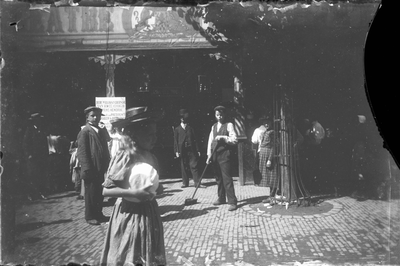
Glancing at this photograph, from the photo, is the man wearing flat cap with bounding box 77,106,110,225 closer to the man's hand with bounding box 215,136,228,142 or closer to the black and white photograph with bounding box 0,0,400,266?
the black and white photograph with bounding box 0,0,400,266

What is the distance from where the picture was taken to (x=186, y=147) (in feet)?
11.5

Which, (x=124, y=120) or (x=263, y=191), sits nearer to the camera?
(x=124, y=120)

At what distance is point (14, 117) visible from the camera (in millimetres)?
3398

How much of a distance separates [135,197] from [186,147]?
0.75 meters

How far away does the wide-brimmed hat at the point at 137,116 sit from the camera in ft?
10.8

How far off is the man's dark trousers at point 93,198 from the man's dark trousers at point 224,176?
124cm

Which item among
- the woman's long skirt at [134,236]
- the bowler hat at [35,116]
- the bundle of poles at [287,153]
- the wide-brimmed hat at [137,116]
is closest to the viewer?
the woman's long skirt at [134,236]

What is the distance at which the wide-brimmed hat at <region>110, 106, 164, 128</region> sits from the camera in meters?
3.29

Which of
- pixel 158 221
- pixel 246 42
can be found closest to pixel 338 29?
pixel 246 42

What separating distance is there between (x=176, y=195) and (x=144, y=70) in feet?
4.50

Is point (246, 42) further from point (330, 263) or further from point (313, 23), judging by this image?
point (330, 263)

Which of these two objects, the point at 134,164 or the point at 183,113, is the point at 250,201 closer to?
the point at 183,113

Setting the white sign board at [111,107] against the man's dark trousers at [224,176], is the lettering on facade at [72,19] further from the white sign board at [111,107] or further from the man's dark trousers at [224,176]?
the man's dark trousers at [224,176]

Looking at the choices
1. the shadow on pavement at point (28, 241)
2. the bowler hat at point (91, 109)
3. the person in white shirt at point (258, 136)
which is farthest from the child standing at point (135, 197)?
the person in white shirt at point (258, 136)
